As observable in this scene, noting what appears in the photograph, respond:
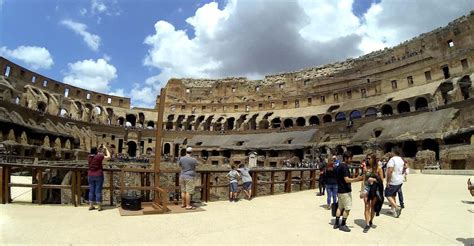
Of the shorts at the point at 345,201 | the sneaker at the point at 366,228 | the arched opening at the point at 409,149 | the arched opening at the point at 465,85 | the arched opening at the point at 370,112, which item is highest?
the arched opening at the point at 465,85

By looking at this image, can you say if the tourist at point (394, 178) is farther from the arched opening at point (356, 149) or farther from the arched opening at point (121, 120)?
the arched opening at point (121, 120)

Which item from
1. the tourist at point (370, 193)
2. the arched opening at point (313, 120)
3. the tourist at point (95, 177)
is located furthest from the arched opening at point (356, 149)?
Answer: the tourist at point (95, 177)

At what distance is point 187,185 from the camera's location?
27.0 feet

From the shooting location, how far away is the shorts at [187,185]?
322 inches

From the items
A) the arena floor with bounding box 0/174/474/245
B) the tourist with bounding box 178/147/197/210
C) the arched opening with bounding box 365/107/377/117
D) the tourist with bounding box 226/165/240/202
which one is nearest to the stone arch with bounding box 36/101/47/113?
the arena floor with bounding box 0/174/474/245

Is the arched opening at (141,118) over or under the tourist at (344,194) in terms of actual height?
over

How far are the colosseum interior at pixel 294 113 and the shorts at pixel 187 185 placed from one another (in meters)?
20.9

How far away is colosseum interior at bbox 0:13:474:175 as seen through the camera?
94.8 ft

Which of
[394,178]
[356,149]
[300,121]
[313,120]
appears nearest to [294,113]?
[300,121]

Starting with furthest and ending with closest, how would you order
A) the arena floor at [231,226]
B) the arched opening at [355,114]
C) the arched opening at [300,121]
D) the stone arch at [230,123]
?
1. the stone arch at [230,123]
2. the arched opening at [300,121]
3. the arched opening at [355,114]
4. the arena floor at [231,226]

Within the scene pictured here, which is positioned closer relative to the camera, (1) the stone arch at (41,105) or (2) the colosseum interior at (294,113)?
(2) the colosseum interior at (294,113)

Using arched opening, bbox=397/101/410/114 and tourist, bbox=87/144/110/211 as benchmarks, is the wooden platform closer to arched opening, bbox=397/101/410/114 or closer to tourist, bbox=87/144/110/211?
tourist, bbox=87/144/110/211

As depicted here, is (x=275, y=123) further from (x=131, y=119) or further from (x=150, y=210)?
(x=150, y=210)

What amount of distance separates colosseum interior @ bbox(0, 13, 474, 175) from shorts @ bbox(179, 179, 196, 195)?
2086 cm
